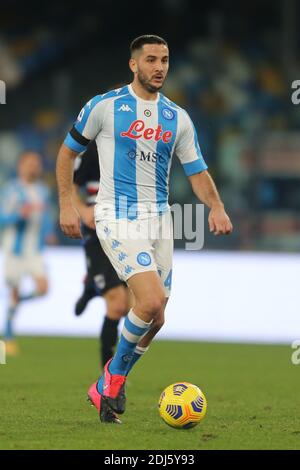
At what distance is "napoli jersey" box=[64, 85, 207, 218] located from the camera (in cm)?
658

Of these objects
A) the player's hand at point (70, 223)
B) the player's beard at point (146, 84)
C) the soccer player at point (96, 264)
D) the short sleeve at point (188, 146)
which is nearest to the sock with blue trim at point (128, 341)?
the player's hand at point (70, 223)

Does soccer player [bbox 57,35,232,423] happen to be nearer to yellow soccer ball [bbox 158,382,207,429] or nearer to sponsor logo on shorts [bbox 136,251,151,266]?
sponsor logo on shorts [bbox 136,251,151,266]

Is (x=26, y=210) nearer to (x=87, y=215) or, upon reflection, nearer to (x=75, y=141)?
(x=87, y=215)

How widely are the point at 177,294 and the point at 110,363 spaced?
728 cm

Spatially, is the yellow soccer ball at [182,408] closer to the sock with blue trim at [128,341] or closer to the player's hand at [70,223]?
the sock with blue trim at [128,341]

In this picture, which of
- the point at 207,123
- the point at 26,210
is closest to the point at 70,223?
the point at 26,210

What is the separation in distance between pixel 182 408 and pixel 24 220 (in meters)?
7.34

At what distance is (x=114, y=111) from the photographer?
21.6 ft

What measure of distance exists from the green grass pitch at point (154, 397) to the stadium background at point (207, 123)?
0.58m

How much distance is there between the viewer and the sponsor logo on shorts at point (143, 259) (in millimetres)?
6434

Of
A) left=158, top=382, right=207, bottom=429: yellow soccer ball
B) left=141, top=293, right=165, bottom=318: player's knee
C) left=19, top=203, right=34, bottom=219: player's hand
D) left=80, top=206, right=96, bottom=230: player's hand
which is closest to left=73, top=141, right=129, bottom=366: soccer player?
left=80, top=206, right=96, bottom=230: player's hand

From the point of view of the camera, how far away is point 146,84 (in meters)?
6.60

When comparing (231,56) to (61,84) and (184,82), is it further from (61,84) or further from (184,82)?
(61,84)
